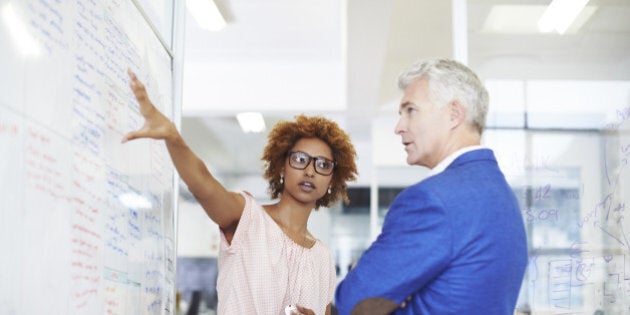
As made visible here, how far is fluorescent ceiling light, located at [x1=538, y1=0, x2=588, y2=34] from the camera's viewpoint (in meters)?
2.88

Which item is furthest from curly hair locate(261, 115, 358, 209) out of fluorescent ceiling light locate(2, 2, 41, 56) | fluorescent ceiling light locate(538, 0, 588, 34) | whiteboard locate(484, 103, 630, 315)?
fluorescent ceiling light locate(2, 2, 41, 56)

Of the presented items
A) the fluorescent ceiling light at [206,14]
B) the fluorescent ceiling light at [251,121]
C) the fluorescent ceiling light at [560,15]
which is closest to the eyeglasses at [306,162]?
the fluorescent ceiling light at [560,15]

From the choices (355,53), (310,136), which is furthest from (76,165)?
(355,53)

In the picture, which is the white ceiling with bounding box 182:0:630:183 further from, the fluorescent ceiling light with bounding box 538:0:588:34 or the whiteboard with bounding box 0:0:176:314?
the whiteboard with bounding box 0:0:176:314

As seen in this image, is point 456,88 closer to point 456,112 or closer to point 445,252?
point 456,112

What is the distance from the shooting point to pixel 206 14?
16.7 ft

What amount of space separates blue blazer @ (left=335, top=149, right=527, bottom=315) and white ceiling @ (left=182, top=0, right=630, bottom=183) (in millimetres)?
1380

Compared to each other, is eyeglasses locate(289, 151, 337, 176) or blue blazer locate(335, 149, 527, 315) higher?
eyeglasses locate(289, 151, 337, 176)

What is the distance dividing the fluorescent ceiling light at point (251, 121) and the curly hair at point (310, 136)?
4.28 metres

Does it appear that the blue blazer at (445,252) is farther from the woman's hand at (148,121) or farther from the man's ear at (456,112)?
the woman's hand at (148,121)

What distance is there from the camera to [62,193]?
148 cm

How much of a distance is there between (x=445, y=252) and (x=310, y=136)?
1.08 meters

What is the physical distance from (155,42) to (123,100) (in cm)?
44

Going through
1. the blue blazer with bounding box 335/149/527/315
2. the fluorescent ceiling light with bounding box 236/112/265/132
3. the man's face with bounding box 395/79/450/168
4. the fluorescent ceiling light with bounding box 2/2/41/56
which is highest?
the fluorescent ceiling light with bounding box 236/112/265/132
